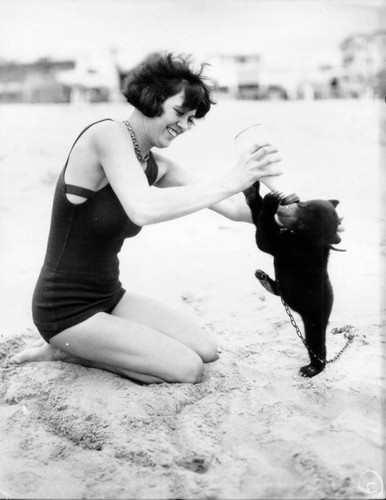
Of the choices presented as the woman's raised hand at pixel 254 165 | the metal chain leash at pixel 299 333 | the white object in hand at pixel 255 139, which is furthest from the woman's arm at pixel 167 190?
the metal chain leash at pixel 299 333

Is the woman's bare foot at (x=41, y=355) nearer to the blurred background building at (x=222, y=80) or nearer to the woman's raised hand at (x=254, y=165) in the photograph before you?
the woman's raised hand at (x=254, y=165)

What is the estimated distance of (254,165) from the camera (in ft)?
6.42

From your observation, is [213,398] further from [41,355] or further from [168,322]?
[41,355]

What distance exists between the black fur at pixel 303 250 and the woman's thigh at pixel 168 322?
1.48 feet

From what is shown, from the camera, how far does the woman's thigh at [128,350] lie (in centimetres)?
222

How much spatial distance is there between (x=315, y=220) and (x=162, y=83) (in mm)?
759

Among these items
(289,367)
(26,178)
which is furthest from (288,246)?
(26,178)

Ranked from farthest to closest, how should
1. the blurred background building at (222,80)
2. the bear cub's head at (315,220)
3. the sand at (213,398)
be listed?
the blurred background building at (222,80), the bear cub's head at (315,220), the sand at (213,398)

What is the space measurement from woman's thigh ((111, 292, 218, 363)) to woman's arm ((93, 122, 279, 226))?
595mm

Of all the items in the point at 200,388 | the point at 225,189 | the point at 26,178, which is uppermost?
the point at 225,189

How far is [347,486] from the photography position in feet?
4.79

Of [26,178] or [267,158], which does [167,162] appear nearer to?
[267,158]

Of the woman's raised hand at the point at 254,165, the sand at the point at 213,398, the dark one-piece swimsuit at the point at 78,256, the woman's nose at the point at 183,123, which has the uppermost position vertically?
the woman's nose at the point at 183,123

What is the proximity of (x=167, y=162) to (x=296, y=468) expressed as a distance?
1.39 metres
